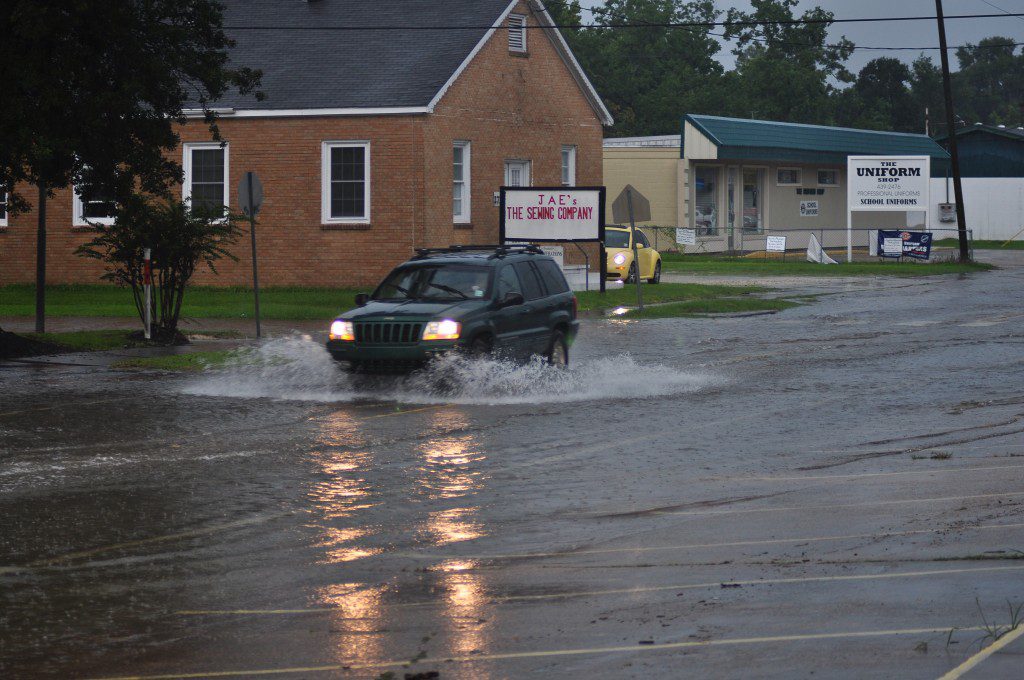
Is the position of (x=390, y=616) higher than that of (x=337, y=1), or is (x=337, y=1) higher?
(x=337, y=1)

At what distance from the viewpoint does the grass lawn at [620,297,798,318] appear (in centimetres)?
2932

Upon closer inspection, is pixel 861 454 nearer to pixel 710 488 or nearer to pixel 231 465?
pixel 710 488

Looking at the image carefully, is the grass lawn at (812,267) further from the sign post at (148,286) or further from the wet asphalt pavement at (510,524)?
the wet asphalt pavement at (510,524)

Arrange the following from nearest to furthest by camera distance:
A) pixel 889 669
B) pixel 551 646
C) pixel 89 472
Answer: pixel 889 669
pixel 551 646
pixel 89 472

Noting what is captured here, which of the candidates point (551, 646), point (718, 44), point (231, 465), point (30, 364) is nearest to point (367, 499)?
point (231, 465)

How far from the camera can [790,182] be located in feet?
213

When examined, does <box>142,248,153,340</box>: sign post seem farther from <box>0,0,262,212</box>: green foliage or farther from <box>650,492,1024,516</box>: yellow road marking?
<box>650,492,1024,516</box>: yellow road marking

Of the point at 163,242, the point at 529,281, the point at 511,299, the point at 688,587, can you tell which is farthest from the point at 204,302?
the point at 688,587

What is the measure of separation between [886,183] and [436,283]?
3929cm

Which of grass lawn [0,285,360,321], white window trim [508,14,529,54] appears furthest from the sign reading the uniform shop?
grass lawn [0,285,360,321]

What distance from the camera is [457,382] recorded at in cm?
1603

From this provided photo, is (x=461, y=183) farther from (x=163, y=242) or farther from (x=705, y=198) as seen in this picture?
(x=705, y=198)

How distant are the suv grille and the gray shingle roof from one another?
58.4ft

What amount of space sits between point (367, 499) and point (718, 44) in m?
96.9
